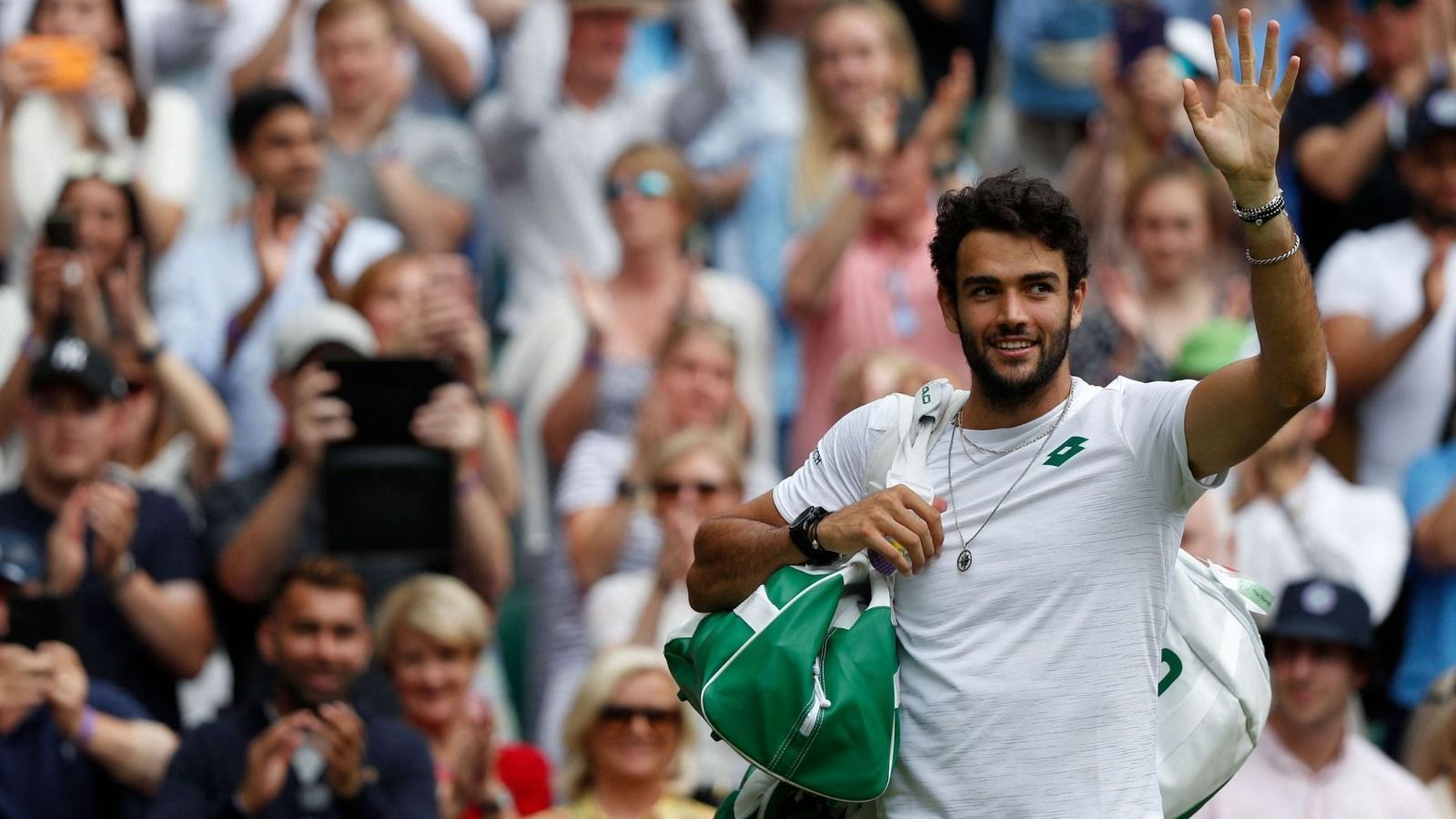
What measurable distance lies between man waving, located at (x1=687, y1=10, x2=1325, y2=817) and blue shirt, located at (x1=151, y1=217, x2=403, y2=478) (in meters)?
4.58

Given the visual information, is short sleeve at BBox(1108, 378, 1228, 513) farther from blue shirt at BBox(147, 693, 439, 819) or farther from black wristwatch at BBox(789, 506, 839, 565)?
blue shirt at BBox(147, 693, 439, 819)

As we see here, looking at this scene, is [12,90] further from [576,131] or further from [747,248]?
[747,248]

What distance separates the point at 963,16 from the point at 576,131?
2.54m

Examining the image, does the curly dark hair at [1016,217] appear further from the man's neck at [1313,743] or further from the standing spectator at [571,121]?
the standing spectator at [571,121]

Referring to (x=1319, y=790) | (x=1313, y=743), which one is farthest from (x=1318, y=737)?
(x=1319, y=790)

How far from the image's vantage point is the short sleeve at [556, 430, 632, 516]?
8394mm

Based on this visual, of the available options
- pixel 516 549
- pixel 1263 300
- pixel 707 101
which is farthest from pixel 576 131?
pixel 1263 300

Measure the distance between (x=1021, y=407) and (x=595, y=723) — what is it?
2.88 meters

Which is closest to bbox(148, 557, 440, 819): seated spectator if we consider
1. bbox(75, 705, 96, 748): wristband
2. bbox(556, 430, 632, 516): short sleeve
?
bbox(75, 705, 96, 748): wristband

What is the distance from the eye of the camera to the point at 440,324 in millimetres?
7957

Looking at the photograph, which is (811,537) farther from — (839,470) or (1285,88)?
(1285,88)

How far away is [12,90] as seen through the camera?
9156 mm

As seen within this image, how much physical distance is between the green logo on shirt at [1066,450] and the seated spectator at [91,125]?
5302 mm

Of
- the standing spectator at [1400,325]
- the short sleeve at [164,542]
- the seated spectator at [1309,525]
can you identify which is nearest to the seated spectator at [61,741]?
the short sleeve at [164,542]
